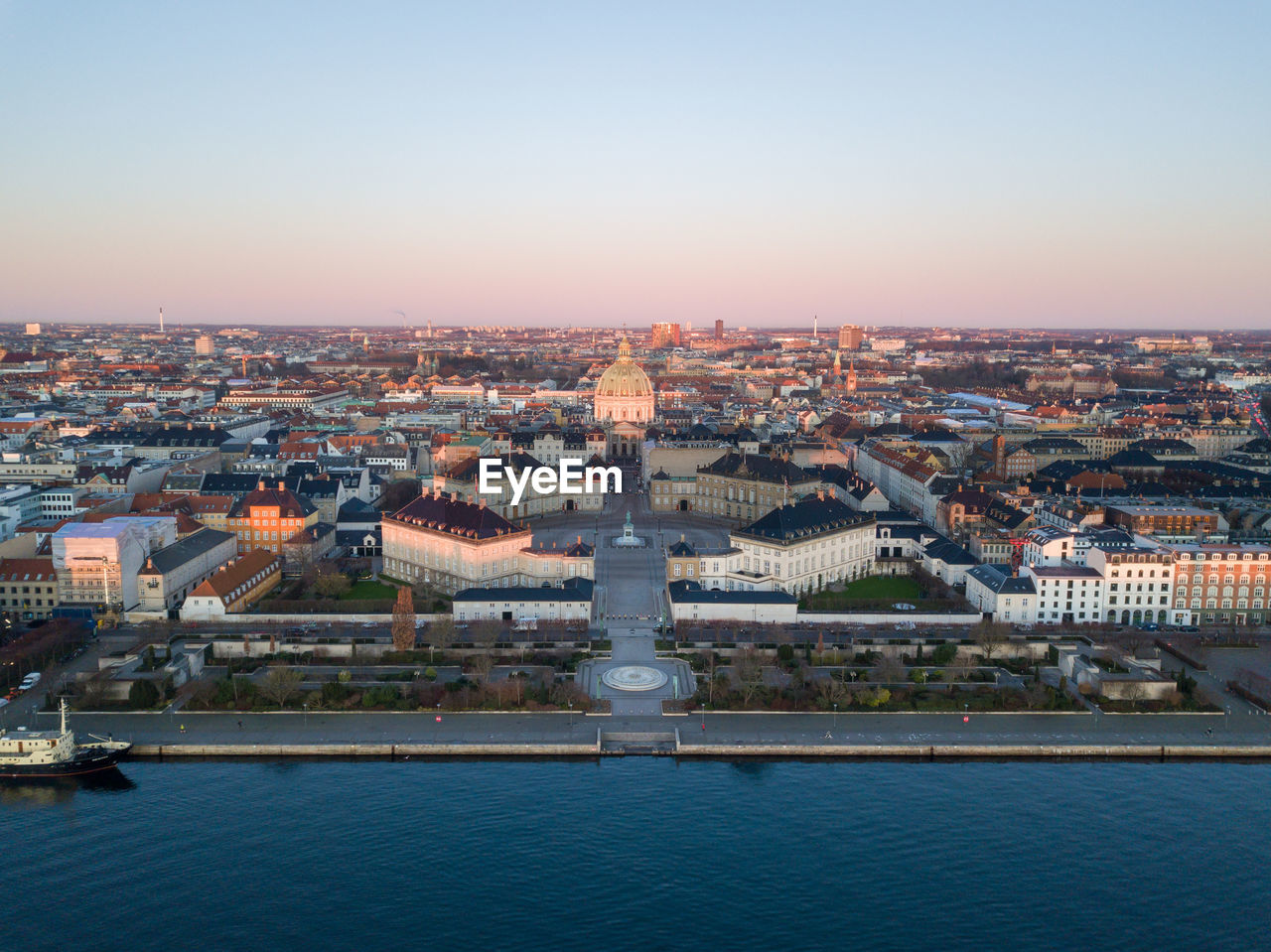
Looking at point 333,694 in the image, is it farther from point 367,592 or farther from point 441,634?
point 367,592

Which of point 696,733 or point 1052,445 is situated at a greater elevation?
point 1052,445

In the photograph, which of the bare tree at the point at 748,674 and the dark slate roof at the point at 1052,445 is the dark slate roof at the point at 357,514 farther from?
the dark slate roof at the point at 1052,445

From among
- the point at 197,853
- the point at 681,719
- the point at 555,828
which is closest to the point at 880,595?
the point at 681,719

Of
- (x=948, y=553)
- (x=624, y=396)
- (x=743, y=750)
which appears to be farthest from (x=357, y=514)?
(x=624, y=396)

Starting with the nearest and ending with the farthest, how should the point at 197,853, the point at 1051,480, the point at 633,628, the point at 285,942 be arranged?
the point at 285,942, the point at 197,853, the point at 633,628, the point at 1051,480

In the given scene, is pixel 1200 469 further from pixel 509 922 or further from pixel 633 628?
pixel 509 922

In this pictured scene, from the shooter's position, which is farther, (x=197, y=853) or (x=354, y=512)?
(x=354, y=512)
